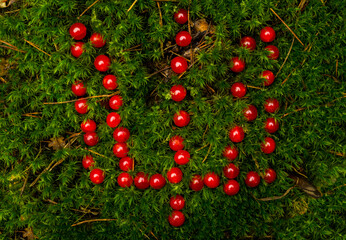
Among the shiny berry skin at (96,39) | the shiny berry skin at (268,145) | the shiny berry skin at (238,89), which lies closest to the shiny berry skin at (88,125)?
the shiny berry skin at (96,39)

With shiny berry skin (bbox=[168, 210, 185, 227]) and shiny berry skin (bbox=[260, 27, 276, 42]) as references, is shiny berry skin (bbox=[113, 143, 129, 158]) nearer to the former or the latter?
shiny berry skin (bbox=[168, 210, 185, 227])

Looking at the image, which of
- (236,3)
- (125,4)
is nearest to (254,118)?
(236,3)

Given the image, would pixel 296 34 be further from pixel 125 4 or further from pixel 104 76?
pixel 104 76

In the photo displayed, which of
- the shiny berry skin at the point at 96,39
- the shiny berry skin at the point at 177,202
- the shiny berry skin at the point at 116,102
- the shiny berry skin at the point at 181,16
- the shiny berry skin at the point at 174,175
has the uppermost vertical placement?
the shiny berry skin at the point at 181,16

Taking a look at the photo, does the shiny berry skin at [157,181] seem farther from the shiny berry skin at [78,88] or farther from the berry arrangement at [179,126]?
the shiny berry skin at [78,88]

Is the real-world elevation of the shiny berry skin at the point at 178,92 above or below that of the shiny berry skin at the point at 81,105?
above

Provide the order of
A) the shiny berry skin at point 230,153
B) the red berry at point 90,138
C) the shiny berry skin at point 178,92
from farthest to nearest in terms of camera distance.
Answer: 1. the red berry at point 90,138
2. the shiny berry skin at point 230,153
3. the shiny berry skin at point 178,92

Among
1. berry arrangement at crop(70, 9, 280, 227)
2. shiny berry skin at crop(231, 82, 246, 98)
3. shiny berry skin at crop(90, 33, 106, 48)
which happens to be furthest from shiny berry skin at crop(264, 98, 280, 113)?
shiny berry skin at crop(90, 33, 106, 48)
